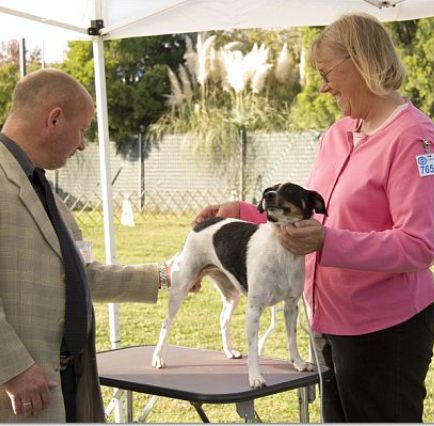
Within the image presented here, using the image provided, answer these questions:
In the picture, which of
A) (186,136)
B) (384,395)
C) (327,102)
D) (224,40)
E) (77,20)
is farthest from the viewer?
(224,40)

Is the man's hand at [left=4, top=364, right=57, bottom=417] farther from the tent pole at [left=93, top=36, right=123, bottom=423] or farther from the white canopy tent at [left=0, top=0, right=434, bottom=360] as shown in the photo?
the white canopy tent at [left=0, top=0, right=434, bottom=360]

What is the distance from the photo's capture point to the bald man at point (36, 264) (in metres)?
2.15

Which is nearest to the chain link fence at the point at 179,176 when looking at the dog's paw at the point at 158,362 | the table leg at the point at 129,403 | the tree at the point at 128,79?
the tree at the point at 128,79

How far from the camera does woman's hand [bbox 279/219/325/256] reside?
255cm

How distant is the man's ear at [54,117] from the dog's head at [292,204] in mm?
711

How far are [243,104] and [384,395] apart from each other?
15220mm

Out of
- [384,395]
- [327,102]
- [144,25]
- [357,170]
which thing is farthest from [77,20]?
[327,102]

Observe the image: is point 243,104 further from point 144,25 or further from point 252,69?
point 144,25

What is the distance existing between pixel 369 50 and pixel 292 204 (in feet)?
1.65

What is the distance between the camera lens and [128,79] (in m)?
21.7

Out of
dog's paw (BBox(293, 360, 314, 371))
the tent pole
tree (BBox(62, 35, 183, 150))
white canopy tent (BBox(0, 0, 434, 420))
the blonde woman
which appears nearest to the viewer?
the blonde woman

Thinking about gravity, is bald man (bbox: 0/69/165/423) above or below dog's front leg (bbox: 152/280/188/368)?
above

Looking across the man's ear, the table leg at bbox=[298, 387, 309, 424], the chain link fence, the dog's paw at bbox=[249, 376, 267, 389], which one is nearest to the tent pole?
the table leg at bbox=[298, 387, 309, 424]

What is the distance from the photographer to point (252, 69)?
18.7 meters
